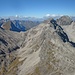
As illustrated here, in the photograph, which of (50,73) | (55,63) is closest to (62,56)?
(55,63)

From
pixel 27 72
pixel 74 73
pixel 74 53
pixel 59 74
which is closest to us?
pixel 74 73

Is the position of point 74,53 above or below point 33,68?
above

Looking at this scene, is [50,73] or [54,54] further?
[54,54]

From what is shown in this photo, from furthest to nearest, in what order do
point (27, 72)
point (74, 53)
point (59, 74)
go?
point (27, 72) < point (74, 53) < point (59, 74)

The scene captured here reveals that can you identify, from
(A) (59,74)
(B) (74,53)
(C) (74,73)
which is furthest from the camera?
(B) (74,53)

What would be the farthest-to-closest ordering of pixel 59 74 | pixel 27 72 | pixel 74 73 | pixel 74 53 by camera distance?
pixel 27 72
pixel 74 53
pixel 59 74
pixel 74 73

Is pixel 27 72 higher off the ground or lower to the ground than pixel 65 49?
lower

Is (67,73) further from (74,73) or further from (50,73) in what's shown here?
(50,73)

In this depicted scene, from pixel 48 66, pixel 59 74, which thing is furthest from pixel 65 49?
pixel 59 74

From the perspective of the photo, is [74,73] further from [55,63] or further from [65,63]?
[55,63]
